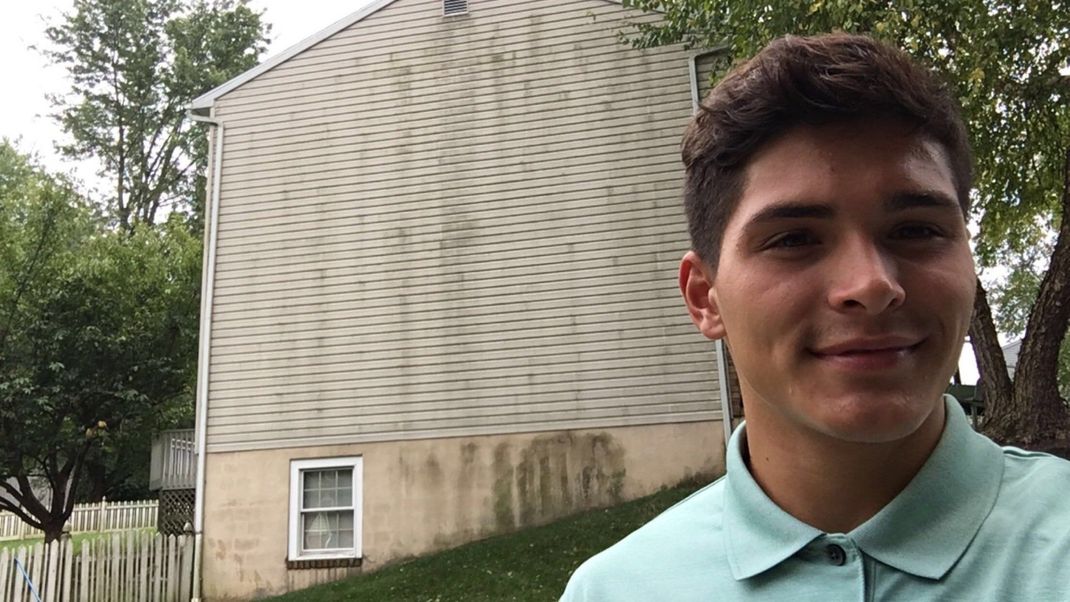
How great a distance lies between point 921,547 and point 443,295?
11.8m

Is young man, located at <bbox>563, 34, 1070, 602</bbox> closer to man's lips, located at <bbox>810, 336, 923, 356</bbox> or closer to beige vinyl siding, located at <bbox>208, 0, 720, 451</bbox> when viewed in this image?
man's lips, located at <bbox>810, 336, 923, 356</bbox>

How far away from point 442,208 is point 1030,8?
815 centimetres

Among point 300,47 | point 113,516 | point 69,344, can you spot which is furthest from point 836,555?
point 113,516

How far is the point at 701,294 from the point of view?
131 cm

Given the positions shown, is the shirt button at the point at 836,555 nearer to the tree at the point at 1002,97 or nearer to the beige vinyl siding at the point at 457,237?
the tree at the point at 1002,97

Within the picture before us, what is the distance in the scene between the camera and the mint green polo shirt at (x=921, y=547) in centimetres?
98

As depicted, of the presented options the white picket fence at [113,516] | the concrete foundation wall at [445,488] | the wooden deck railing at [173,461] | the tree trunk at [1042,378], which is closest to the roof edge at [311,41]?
the concrete foundation wall at [445,488]

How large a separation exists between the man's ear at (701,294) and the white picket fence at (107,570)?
1316cm

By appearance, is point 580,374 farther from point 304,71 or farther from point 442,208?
point 304,71

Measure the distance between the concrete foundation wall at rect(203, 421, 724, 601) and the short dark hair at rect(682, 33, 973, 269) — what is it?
10729 millimetres

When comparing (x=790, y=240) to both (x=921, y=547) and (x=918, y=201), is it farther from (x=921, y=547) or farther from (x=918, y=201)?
(x=921, y=547)

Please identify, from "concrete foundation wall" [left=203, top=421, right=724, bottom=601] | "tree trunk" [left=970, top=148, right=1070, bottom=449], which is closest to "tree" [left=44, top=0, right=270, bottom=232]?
"concrete foundation wall" [left=203, top=421, right=724, bottom=601]

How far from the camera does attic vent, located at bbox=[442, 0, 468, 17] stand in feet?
44.3

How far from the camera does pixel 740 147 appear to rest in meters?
1.15
